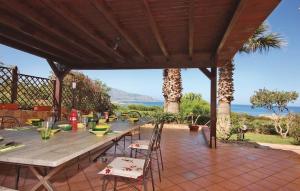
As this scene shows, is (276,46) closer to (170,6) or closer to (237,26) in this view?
(237,26)

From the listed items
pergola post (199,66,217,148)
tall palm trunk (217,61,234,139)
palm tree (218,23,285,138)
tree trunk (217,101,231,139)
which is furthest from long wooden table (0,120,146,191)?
tall palm trunk (217,61,234,139)

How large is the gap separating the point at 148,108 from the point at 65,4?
11.0 m

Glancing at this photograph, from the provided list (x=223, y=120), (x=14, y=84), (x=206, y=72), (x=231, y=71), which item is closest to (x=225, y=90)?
(x=231, y=71)

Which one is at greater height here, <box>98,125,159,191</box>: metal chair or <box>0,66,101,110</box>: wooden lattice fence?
<box>0,66,101,110</box>: wooden lattice fence

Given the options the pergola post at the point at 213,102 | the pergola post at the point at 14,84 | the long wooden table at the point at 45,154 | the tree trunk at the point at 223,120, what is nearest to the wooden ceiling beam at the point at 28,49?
the pergola post at the point at 14,84

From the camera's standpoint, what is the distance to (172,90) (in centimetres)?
1058

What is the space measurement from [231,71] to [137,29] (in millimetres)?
6397

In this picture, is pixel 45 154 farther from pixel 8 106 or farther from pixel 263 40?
pixel 263 40

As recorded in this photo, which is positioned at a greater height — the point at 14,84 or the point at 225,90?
the point at 225,90

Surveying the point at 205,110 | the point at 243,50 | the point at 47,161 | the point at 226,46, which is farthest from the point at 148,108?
the point at 47,161

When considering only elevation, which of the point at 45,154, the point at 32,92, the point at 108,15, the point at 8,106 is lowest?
the point at 45,154

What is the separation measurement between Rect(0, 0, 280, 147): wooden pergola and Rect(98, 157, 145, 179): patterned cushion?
1819 mm

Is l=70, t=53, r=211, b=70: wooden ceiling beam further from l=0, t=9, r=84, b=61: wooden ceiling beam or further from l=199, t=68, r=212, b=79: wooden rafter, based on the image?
l=0, t=9, r=84, b=61: wooden ceiling beam

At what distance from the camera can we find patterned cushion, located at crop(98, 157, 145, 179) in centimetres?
205
